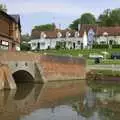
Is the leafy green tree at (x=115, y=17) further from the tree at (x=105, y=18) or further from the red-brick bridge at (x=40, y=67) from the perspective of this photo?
the red-brick bridge at (x=40, y=67)

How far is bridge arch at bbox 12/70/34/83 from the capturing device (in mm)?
63281

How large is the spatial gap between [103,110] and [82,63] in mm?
32721

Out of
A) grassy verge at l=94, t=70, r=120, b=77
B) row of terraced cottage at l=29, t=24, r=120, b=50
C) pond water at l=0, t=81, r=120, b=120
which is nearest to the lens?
pond water at l=0, t=81, r=120, b=120

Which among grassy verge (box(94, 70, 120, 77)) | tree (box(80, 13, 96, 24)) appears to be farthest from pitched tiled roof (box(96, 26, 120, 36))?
grassy verge (box(94, 70, 120, 77))

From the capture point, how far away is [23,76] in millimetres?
64875

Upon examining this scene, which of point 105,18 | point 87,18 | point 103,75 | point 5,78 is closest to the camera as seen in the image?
point 5,78

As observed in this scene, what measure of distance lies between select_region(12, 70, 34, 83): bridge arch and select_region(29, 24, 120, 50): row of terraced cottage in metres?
62.7

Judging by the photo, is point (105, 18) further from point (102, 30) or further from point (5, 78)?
point (5, 78)

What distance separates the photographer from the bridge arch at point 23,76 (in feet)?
208

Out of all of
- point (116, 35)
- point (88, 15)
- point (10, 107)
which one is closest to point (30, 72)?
point (10, 107)

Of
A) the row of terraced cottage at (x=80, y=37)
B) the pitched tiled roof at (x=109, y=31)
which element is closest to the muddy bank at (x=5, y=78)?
the row of terraced cottage at (x=80, y=37)

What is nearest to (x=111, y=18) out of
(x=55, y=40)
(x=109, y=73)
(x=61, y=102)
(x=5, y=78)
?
(x=55, y=40)

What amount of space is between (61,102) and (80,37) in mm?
84425

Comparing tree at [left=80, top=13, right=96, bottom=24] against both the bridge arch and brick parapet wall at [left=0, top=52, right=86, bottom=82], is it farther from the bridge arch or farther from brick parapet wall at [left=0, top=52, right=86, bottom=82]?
the bridge arch
